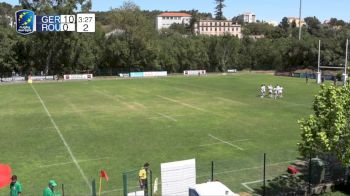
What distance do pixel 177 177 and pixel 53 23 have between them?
6757cm

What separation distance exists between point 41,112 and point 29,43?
53.1m

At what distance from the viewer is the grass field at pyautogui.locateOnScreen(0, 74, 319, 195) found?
19.8 m

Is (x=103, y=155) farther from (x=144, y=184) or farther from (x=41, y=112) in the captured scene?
(x=41, y=112)

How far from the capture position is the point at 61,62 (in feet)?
293

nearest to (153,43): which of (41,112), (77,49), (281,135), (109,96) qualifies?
(77,49)

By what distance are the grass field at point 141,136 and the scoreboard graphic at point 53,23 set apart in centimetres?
2979

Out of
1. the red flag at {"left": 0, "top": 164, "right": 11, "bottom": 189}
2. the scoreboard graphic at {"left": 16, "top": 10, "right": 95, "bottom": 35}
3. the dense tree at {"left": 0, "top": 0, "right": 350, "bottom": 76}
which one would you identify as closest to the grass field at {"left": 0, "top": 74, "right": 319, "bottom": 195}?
the red flag at {"left": 0, "top": 164, "right": 11, "bottom": 189}

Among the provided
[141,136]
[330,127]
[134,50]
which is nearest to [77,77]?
[134,50]

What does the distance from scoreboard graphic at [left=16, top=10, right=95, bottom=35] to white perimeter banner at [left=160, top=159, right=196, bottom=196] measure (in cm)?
6287

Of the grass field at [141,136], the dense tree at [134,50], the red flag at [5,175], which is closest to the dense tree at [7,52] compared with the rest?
the dense tree at [134,50]

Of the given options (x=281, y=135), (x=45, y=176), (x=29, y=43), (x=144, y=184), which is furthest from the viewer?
(x=29, y=43)

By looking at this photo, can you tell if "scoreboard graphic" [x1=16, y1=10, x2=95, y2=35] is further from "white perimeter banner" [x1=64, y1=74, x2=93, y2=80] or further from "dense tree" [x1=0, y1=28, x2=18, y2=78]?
"white perimeter banner" [x1=64, y1=74, x2=93, y2=80]

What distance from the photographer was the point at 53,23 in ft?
252

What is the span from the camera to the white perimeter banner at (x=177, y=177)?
14789 millimetres
